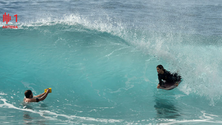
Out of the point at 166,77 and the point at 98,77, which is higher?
the point at 98,77

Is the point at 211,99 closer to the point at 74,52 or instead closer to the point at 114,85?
the point at 114,85

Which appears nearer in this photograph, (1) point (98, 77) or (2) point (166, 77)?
(2) point (166, 77)

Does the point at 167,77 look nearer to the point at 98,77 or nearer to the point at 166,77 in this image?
the point at 166,77

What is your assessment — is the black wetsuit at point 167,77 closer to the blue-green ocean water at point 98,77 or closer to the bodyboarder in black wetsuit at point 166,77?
the bodyboarder in black wetsuit at point 166,77

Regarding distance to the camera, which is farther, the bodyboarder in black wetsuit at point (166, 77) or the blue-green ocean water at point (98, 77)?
the bodyboarder in black wetsuit at point (166, 77)

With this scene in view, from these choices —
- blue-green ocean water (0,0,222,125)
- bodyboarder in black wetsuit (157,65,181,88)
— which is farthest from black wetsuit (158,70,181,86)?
blue-green ocean water (0,0,222,125)

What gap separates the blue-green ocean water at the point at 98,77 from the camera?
255 inches

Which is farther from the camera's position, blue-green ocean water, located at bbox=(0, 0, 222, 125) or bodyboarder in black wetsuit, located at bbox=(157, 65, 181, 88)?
bodyboarder in black wetsuit, located at bbox=(157, 65, 181, 88)

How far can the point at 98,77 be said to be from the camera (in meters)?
9.55

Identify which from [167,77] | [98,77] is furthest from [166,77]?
[98,77]

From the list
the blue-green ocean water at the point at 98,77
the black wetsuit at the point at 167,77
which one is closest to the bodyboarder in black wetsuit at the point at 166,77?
the black wetsuit at the point at 167,77

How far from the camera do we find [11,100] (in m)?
7.49

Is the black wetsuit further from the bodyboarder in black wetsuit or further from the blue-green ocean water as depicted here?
the blue-green ocean water

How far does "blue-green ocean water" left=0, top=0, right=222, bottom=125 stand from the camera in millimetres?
6477
